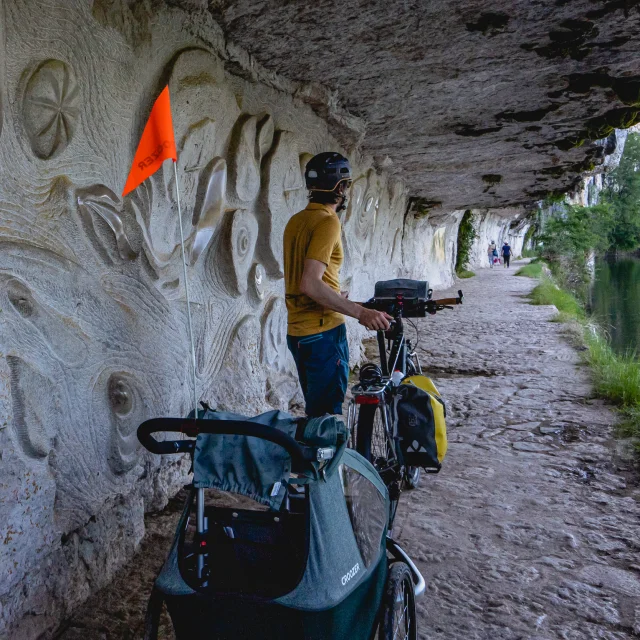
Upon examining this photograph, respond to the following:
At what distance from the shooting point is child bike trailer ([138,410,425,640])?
1396 millimetres

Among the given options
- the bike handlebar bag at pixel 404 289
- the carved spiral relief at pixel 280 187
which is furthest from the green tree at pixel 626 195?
the bike handlebar bag at pixel 404 289

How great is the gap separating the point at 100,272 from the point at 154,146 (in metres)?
0.60

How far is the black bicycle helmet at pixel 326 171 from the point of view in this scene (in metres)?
2.66

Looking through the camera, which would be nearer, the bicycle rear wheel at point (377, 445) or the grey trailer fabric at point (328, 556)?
the grey trailer fabric at point (328, 556)

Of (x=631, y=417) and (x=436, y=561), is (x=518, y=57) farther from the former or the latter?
(x=436, y=561)

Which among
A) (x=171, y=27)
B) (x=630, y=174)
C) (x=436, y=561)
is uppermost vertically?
(x=630, y=174)

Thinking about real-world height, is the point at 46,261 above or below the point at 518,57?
Answer: below

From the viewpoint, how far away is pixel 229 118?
3350 millimetres

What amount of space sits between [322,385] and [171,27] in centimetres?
175

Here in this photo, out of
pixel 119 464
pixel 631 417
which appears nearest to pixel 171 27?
pixel 119 464

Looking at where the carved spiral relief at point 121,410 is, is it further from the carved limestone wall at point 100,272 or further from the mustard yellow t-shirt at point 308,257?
the mustard yellow t-shirt at point 308,257

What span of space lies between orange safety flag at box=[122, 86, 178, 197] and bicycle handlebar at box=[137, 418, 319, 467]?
0.91 meters

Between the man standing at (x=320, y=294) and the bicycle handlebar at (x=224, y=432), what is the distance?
114 centimetres

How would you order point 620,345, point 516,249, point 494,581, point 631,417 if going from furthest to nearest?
point 516,249
point 620,345
point 631,417
point 494,581
